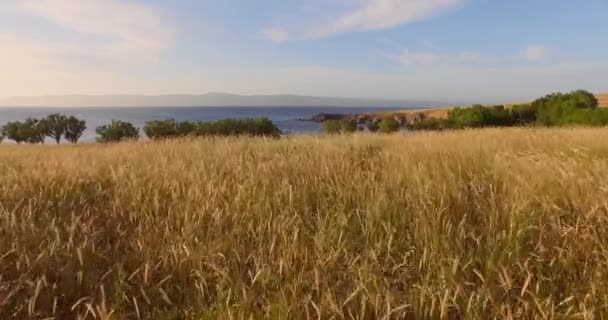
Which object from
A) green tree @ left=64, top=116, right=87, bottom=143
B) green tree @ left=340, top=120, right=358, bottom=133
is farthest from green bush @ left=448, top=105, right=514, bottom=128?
green tree @ left=64, top=116, right=87, bottom=143

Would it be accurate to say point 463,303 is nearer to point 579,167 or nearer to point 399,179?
point 399,179

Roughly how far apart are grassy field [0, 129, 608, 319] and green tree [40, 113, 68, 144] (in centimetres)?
5331

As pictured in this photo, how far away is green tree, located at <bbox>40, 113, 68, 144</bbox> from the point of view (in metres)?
50.0

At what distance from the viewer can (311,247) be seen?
245cm

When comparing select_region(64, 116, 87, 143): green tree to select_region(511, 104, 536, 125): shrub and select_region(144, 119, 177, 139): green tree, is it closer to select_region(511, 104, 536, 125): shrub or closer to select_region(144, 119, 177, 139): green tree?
select_region(144, 119, 177, 139): green tree

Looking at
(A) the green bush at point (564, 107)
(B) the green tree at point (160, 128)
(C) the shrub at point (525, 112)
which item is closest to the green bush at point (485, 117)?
(C) the shrub at point (525, 112)

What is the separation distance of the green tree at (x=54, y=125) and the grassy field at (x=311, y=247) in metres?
53.3

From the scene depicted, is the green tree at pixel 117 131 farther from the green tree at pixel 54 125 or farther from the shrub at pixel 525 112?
the shrub at pixel 525 112

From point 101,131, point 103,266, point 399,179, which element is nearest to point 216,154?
point 399,179

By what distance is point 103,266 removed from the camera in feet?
7.69

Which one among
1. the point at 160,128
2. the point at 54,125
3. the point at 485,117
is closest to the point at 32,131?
the point at 54,125

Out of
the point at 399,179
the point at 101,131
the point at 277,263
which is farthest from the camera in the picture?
the point at 101,131

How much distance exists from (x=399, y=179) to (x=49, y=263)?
277 cm

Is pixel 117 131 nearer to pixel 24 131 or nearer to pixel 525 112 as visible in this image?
pixel 24 131
